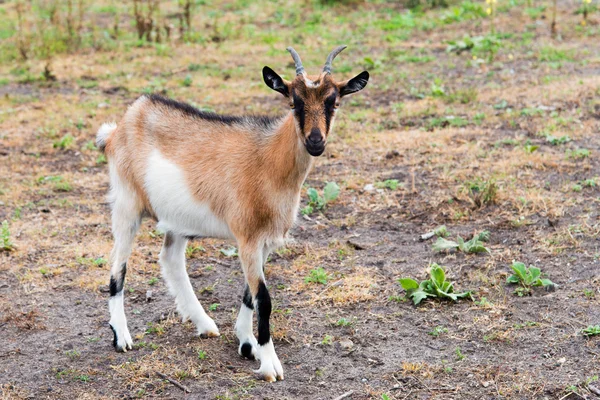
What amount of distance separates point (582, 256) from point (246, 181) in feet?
9.39

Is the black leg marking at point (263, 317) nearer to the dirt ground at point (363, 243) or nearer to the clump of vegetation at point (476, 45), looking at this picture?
the dirt ground at point (363, 243)

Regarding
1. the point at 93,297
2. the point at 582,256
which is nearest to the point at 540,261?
the point at 582,256

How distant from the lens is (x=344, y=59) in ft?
42.7

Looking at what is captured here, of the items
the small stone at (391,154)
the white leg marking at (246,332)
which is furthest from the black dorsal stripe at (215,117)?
the small stone at (391,154)

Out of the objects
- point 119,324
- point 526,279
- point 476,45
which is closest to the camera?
point 119,324

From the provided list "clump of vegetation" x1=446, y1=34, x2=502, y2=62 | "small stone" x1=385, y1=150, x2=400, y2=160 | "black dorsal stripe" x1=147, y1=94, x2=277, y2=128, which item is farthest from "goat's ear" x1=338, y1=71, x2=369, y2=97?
"clump of vegetation" x1=446, y1=34, x2=502, y2=62

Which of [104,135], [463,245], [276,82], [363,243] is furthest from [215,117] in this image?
[463,245]

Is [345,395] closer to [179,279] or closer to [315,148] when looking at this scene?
[315,148]

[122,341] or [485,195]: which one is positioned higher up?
[485,195]

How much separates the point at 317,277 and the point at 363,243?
2.67ft

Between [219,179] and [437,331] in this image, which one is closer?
[219,179]

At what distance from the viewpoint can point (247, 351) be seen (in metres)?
5.23

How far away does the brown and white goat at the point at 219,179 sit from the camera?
4871mm

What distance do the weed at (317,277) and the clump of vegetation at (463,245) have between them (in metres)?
0.99
